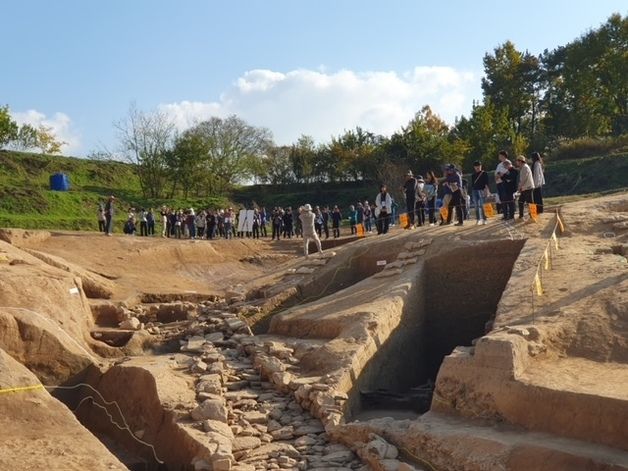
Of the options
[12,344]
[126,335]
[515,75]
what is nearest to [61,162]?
[515,75]

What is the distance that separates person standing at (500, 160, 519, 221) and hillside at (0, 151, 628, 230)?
1465cm

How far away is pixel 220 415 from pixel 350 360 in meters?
2.13

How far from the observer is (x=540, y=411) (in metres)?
7.99

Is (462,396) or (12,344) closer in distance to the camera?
(462,396)

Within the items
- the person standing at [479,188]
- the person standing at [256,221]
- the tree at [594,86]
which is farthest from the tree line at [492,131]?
the person standing at [479,188]

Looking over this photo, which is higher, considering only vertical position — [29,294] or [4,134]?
[4,134]

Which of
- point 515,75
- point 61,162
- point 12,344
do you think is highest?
point 515,75

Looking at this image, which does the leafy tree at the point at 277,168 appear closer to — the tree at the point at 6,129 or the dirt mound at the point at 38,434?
the tree at the point at 6,129

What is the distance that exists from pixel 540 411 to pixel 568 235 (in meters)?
6.33

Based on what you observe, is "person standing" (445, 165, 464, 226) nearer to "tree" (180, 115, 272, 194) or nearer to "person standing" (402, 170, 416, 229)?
"person standing" (402, 170, 416, 229)

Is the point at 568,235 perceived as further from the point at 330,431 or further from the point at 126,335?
the point at 126,335

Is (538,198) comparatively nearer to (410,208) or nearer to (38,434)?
(410,208)

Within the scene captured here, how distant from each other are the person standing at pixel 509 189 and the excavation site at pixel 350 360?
36cm

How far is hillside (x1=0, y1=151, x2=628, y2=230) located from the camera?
3027 cm
